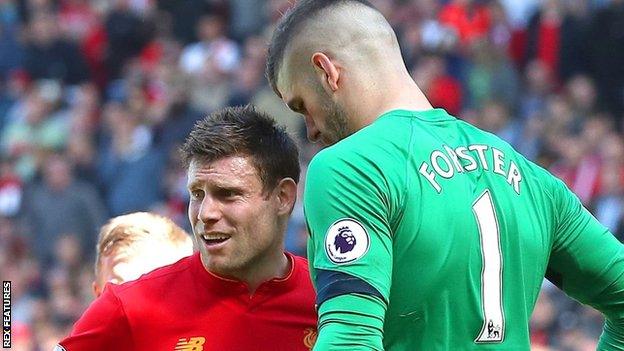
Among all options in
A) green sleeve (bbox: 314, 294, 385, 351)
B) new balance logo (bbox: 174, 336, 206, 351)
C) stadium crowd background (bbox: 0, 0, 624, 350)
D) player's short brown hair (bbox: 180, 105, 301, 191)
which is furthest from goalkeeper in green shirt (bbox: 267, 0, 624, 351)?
stadium crowd background (bbox: 0, 0, 624, 350)

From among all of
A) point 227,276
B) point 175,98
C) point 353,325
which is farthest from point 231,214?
point 175,98

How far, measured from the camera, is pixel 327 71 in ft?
11.1

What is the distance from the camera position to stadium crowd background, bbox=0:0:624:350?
11.4 m

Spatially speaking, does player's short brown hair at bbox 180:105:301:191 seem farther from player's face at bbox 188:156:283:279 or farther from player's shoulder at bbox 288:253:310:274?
player's shoulder at bbox 288:253:310:274

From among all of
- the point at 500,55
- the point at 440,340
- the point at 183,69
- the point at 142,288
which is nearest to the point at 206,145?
the point at 142,288

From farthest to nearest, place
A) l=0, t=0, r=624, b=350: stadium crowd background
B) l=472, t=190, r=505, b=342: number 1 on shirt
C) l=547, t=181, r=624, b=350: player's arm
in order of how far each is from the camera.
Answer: l=0, t=0, r=624, b=350: stadium crowd background, l=547, t=181, r=624, b=350: player's arm, l=472, t=190, r=505, b=342: number 1 on shirt

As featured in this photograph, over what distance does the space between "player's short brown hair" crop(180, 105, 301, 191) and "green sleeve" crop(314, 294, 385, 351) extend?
3.20 feet

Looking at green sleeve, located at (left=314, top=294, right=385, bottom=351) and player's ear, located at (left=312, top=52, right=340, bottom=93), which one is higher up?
player's ear, located at (left=312, top=52, right=340, bottom=93)

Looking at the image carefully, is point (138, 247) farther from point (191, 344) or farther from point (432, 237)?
point (432, 237)

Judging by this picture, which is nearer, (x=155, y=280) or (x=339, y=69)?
(x=339, y=69)

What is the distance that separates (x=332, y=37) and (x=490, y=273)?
27.7 inches

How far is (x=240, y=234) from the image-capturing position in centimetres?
386

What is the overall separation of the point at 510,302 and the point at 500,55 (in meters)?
9.35

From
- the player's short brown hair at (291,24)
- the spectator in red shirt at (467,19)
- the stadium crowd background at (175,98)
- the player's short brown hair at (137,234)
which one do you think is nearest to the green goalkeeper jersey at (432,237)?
the player's short brown hair at (291,24)
